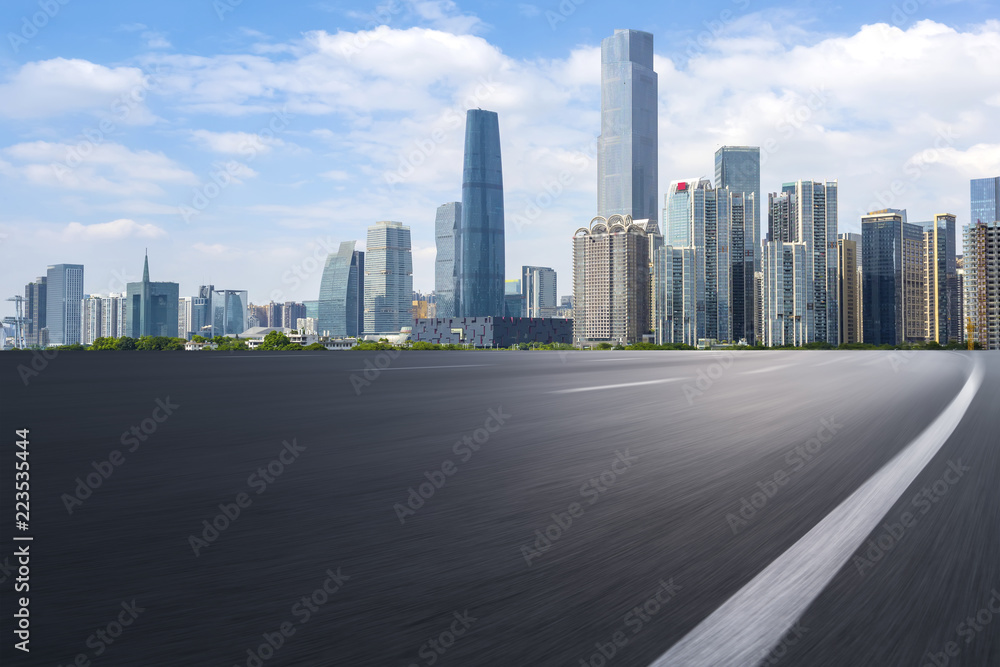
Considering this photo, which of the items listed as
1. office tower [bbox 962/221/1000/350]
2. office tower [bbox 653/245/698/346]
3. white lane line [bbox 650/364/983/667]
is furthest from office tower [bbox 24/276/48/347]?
office tower [bbox 962/221/1000/350]

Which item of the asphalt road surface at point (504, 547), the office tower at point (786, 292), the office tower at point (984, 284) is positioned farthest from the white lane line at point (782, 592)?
the office tower at point (786, 292)

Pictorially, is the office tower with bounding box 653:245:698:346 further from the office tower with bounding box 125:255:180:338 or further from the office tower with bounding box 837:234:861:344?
the office tower with bounding box 125:255:180:338

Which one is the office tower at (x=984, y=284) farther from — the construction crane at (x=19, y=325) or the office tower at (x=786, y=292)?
the construction crane at (x=19, y=325)

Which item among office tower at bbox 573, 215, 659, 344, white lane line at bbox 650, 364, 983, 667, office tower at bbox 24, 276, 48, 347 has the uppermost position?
office tower at bbox 573, 215, 659, 344

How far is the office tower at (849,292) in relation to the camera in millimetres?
181125

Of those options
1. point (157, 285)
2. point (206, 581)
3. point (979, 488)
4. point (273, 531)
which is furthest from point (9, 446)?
point (157, 285)

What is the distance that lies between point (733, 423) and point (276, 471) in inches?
204

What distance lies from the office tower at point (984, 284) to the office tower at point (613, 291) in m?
71.0

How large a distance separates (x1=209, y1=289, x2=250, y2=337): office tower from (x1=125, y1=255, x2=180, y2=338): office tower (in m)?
20.7

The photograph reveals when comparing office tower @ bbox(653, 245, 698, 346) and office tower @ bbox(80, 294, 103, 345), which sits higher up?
office tower @ bbox(653, 245, 698, 346)

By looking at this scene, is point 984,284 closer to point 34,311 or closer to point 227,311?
point 227,311

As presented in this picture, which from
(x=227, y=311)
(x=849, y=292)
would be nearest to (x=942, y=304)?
(x=849, y=292)

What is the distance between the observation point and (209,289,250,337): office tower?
11500 centimetres

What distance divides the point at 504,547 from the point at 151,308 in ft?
303
